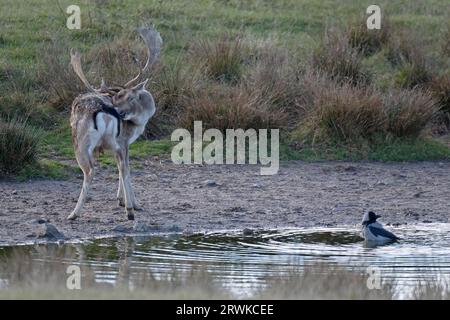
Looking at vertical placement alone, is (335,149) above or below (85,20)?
below

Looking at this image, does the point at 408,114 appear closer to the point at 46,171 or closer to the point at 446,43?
the point at 446,43

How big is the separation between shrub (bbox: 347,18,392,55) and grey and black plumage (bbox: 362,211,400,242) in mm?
7132

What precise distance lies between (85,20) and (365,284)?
35.0 ft

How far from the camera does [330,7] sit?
20766mm

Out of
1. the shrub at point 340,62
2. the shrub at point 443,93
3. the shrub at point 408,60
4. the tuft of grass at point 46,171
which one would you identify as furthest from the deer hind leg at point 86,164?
the shrub at point 408,60

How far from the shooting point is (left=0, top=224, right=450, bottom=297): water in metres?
9.36

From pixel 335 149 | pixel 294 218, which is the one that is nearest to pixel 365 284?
pixel 294 218

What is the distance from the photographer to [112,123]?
37.1ft

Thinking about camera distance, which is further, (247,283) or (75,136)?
(75,136)

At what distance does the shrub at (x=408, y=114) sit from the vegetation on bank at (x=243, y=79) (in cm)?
2

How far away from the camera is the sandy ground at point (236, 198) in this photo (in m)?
11.6

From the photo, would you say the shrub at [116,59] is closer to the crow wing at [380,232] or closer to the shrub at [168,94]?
→ the shrub at [168,94]

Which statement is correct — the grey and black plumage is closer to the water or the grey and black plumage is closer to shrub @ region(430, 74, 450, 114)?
the water
